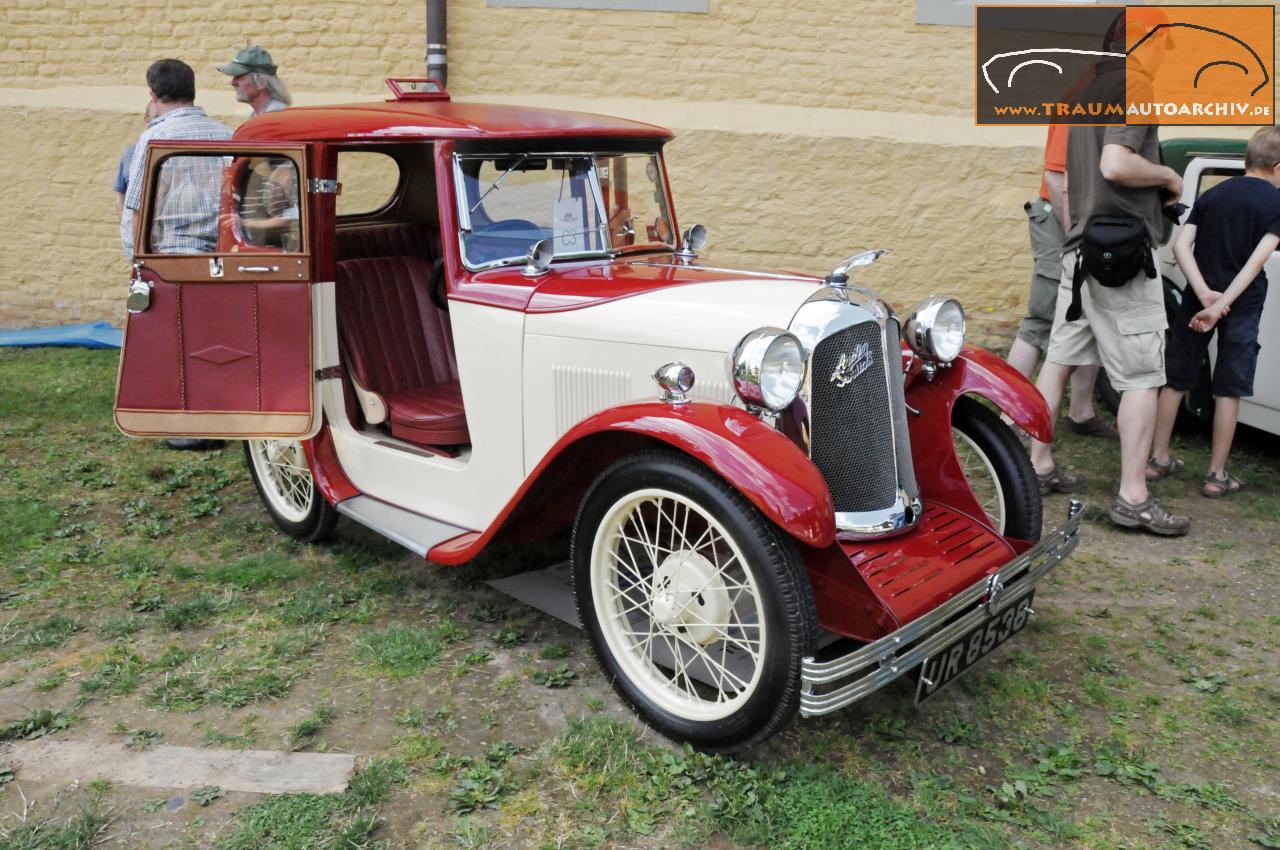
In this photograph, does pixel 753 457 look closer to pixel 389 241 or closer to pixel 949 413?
pixel 949 413

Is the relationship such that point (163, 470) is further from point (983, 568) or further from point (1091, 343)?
point (1091, 343)

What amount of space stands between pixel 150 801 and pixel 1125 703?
294 centimetres

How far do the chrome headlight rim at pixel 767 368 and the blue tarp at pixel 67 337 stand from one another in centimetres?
660

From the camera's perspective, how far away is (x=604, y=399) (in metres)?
3.36

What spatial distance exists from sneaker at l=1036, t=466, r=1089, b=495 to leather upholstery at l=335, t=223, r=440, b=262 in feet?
10.3

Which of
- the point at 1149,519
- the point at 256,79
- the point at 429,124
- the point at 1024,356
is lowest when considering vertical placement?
the point at 1149,519

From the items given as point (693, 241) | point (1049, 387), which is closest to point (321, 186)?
point (693, 241)

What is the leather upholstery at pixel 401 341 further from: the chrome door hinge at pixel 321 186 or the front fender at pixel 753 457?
the front fender at pixel 753 457

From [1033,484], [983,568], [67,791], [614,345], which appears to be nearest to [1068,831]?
Result: [983,568]

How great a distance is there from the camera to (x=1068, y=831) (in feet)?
8.97

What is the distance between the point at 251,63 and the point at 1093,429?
16.9 ft

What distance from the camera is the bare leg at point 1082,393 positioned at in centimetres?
596

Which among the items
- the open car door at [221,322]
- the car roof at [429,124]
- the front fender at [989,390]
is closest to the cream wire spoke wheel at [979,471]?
the front fender at [989,390]

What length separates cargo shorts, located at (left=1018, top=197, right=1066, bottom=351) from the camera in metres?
5.75
